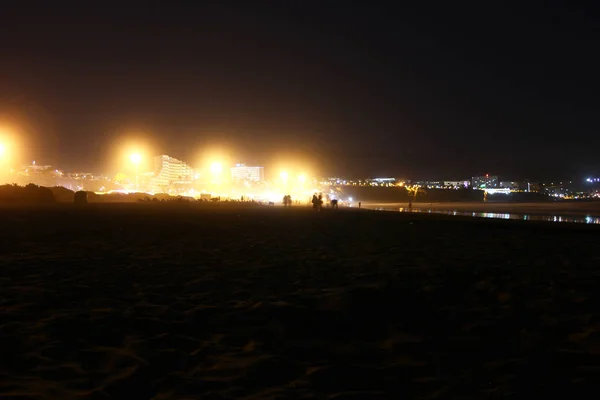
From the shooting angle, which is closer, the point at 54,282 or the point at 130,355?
the point at 130,355

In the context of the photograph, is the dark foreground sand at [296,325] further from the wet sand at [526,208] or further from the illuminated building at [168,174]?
the illuminated building at [168,174]

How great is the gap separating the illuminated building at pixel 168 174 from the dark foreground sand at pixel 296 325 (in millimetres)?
132637

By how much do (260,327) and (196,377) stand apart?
152 centimetres

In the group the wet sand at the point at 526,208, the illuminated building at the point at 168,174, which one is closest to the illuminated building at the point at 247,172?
the illuminated building at the point at 168,174

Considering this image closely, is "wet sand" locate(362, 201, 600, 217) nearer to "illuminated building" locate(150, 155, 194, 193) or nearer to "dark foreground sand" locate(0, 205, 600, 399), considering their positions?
"dark foreground sand" locate(0, 205, 600, 399)

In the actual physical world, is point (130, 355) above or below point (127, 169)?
below

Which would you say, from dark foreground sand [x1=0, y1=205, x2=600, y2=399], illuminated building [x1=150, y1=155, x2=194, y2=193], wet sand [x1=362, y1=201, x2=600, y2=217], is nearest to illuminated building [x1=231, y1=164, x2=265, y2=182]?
illuminated building [x1=150, y1=155, x2=194, y2=193]

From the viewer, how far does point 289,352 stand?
455 centimetres

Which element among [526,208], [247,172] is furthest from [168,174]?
[526,208]

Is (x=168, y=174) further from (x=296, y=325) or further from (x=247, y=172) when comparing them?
(x=296, y=325)

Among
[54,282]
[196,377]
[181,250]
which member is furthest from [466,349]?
[181,250]

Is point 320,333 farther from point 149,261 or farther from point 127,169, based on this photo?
point 127,169

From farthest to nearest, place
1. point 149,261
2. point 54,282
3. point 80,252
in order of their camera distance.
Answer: point 80,252 → point 149,261 → point 54,282

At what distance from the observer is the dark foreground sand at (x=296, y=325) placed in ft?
12.3
